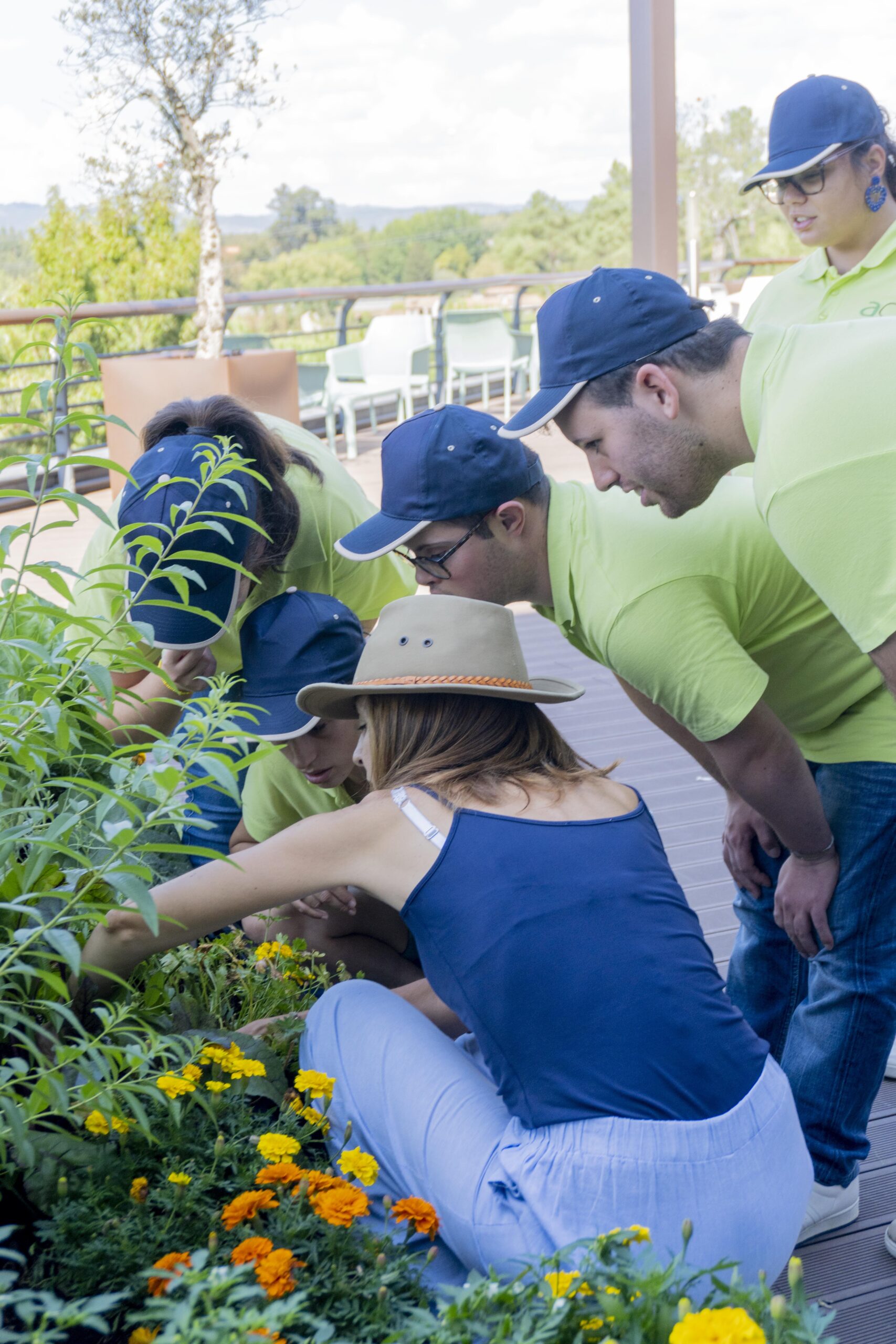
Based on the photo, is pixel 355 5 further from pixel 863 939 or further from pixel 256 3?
pixel 863 939

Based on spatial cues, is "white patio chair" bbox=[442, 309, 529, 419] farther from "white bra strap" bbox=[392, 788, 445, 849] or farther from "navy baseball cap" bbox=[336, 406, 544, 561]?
"white bra strap" bbox=[392, 788, 445, 849]

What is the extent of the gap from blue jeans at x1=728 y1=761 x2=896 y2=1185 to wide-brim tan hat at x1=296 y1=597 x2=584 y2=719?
42 centimetres

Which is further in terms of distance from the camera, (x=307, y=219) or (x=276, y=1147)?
(x=307, y=219)

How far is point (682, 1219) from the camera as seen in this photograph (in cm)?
128

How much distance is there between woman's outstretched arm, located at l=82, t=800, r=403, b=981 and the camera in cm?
139

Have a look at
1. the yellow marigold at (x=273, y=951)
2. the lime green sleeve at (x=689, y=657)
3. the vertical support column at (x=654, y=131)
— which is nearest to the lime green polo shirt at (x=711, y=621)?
the lime green sleeve at (x=689, y=657)

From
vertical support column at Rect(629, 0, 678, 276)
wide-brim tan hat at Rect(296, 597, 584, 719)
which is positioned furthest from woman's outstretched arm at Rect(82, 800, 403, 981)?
vertical support column at Rect(629, 0, 678, 276)

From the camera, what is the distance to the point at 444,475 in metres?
1.68

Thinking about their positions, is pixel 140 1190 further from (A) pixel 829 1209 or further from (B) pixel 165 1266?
(A) pixel 829 1209

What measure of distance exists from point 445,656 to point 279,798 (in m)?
0.75

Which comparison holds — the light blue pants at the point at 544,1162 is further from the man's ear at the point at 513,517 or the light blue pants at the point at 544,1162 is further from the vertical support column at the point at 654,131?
the vertical support column at the point at 654,131

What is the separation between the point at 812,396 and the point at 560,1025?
2.35 feet

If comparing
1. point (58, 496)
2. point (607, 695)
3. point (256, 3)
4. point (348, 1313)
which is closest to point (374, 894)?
point (348, 1313)

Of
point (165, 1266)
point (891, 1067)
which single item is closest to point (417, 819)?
point (165, 1266)
